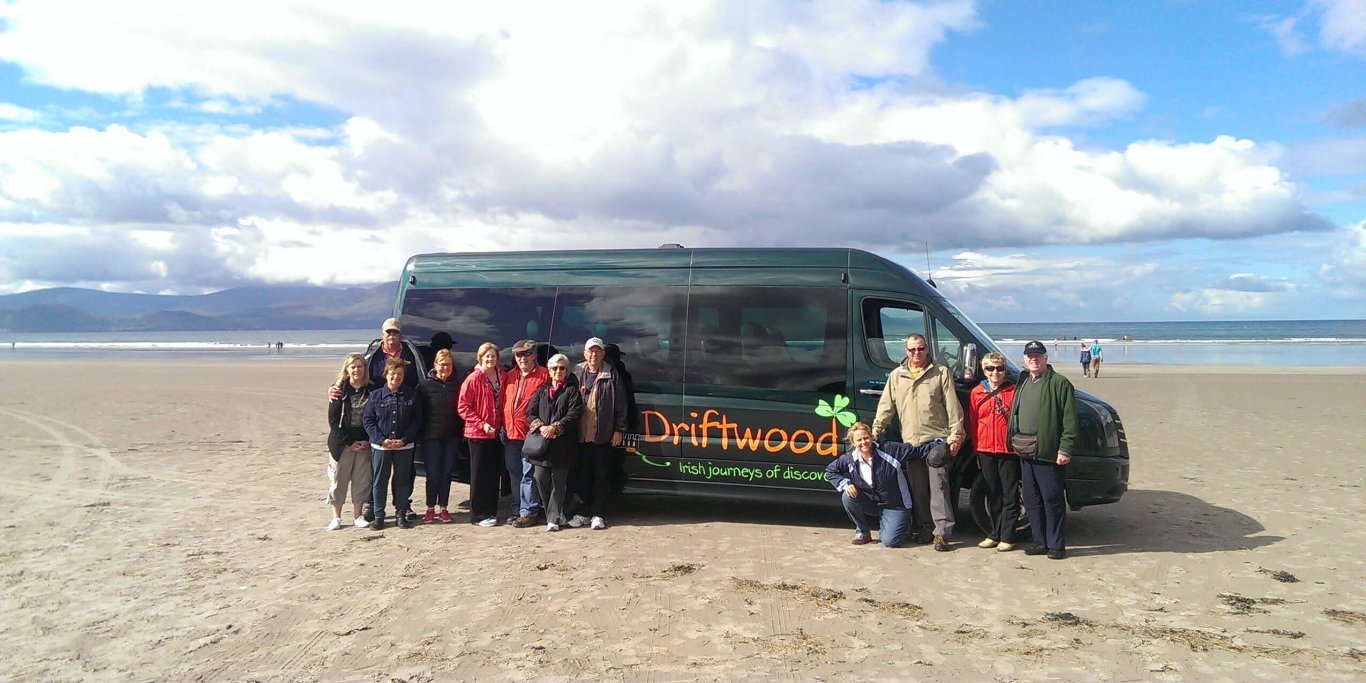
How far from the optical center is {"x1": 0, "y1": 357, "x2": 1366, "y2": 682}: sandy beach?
4586mm

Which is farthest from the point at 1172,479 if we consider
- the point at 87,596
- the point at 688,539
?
the point at 87,596

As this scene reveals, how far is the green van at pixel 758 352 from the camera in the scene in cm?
725

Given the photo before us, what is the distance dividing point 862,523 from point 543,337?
3.40 meters

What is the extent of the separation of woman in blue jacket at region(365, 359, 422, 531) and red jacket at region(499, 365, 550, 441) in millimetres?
771

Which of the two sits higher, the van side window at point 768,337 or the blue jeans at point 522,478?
the van side window at point 768,337

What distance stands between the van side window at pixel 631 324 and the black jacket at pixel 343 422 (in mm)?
1837

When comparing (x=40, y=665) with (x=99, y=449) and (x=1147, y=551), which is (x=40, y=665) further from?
(x=99, y=449)

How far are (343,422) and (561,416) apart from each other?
1.92 m

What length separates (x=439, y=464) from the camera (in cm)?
790

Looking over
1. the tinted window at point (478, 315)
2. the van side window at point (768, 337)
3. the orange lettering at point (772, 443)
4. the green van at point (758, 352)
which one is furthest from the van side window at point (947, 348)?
the tinted window at point (478, 315)

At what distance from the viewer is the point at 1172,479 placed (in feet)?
33.2

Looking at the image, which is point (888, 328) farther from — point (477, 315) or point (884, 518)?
point (477, 315)

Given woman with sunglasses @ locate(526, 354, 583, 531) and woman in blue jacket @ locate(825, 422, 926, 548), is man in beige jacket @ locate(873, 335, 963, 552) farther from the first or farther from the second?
woman with sunglasses @ locate(526, 354, 583, 531)

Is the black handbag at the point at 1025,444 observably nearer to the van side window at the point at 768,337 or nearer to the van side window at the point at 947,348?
the van side window at the point at 947,348
